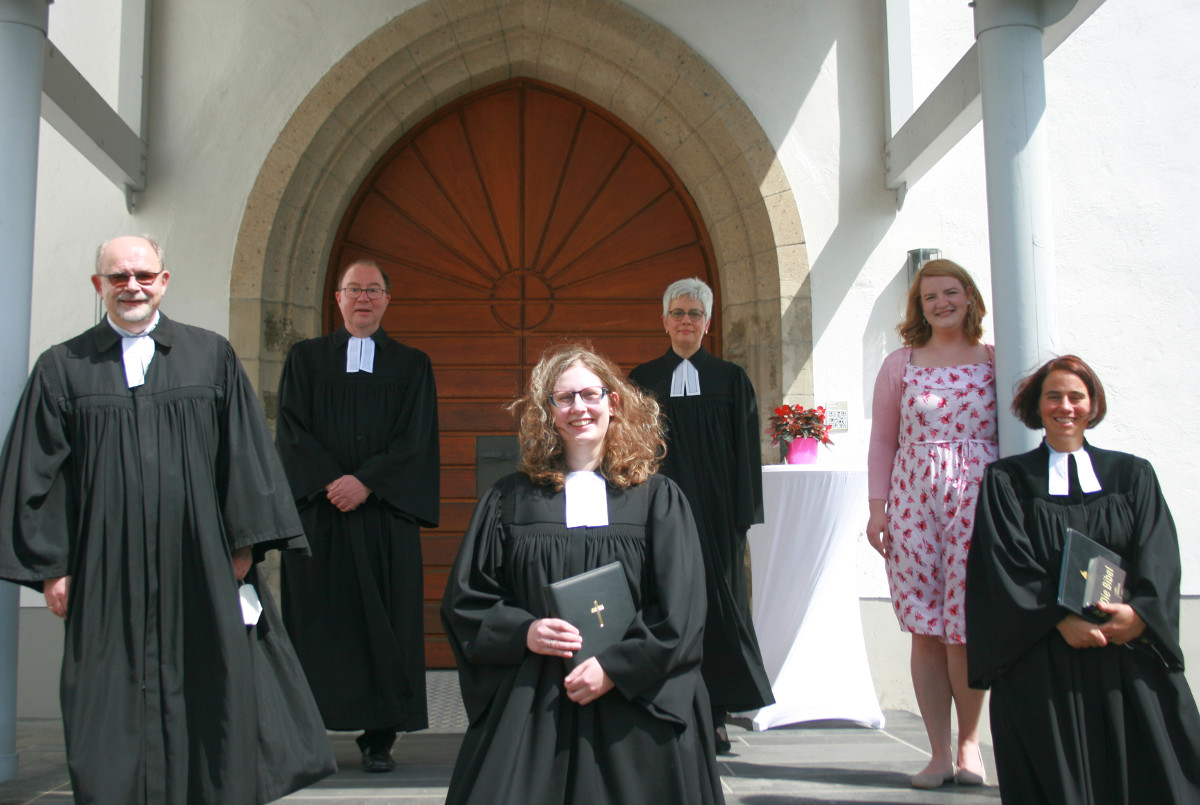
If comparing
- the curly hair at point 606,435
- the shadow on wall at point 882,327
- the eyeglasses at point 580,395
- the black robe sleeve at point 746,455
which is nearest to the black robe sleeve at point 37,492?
the curly hair at point 606,435

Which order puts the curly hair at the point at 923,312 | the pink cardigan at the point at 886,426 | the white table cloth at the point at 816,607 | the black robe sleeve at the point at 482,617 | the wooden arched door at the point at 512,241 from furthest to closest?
the wooden arched door at the point at 512,241
the white table cloth at the point at 816,607
the pink cardigan at the point at 886,426
the curly hair at the point at 923,312
the black robe sleeve at the point at 482,617

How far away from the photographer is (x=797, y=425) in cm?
480

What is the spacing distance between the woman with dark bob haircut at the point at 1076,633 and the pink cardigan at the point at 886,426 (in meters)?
0.79

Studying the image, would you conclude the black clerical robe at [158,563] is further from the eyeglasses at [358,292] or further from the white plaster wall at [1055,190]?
the white plaster wall at [1055,190]

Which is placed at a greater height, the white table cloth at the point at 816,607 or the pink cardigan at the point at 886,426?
the pink cardigan at the point at 886,426

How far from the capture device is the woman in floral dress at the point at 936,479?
340 cm

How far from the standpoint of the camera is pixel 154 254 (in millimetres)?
2926

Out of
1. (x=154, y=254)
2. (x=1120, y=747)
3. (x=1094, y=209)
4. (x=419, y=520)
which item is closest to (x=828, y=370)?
(x=1094, y=209)

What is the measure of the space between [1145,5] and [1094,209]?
124 cm

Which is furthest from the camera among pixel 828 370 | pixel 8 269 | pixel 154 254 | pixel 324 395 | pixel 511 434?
pixel 511 434

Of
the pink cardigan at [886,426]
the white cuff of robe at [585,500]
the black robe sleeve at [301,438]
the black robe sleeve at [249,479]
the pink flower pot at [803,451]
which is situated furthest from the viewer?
the pink flower pot at [803,451]

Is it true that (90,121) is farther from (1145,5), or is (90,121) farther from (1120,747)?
(1145,5)

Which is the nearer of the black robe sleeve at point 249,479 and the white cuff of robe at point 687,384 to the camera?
the black robe sleeve at point 249,479

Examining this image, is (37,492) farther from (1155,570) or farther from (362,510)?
(1155,570)
